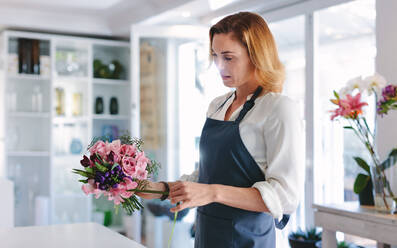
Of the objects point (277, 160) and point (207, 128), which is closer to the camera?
point (277, 160)

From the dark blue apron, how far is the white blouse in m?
0.03

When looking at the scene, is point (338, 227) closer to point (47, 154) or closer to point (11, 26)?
point (47, 154)

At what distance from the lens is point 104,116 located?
239 inches

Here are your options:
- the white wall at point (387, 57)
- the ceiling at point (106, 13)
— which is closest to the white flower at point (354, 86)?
the white wall at point (387, 57)

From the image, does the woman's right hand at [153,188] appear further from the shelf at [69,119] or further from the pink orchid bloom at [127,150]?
the shelf at [69,119]

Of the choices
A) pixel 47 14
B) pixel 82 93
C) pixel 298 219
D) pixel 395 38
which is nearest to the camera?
pixel 395 38

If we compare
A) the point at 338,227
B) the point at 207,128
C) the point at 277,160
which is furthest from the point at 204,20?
the point at 277,160

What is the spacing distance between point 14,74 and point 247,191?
4.75m

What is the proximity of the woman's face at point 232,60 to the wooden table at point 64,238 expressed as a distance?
635 mm

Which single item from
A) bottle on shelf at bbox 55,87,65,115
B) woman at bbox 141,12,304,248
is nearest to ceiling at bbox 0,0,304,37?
bottle on shelf at bbox 55,87,65,115

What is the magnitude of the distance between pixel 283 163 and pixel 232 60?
390 millimetres

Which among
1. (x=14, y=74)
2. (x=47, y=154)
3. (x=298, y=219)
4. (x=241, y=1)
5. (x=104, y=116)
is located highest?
(x=241, y=1)

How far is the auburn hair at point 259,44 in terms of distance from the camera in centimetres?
161

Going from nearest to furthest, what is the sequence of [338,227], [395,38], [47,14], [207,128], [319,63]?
1. [207,128]
2. [338,227]
3. [395,38]
4. [319,63]
5. [47,14]
